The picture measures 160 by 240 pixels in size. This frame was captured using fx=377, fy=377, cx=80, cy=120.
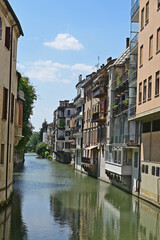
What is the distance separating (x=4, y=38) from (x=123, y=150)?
1634cm

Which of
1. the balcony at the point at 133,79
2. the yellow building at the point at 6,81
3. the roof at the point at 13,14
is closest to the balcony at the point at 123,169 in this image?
the balcony at the point at 133,79

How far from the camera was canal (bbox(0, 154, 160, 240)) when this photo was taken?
17641 millimetres

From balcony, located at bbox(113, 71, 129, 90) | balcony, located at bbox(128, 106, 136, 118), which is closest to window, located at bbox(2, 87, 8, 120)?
balcony, located at bbox(128, 106, 136, 118)

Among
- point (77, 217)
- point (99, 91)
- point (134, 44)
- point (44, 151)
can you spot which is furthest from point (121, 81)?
point (44, 151)

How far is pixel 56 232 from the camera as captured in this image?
694 inches

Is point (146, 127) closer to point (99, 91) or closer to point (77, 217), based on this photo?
point (77, 217)

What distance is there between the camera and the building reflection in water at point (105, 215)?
18.2 meters

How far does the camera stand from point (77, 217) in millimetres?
21516

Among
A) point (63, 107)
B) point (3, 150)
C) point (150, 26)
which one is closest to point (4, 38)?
point (3, 150)

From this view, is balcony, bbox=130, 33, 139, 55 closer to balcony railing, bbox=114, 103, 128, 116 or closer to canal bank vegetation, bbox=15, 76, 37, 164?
balcony railing, bbox=114, 103, 128, 116

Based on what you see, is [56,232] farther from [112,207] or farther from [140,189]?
[140,189]

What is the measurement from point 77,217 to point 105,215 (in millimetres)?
2236

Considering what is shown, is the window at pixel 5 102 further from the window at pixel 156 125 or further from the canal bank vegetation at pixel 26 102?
the canal bank vegetation at pixel 26 102

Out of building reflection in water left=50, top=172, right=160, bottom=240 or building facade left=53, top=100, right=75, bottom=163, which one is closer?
building reflection in water left=50, top=172, right=160, bottom=240
